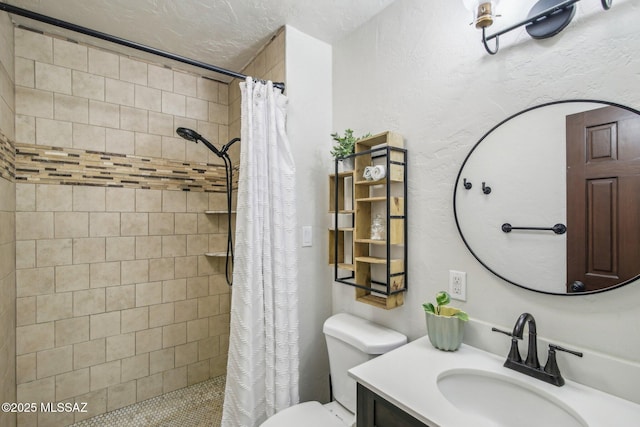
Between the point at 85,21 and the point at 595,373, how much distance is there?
2791 millimetres

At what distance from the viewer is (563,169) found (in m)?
0.97

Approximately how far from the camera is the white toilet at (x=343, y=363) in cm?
131

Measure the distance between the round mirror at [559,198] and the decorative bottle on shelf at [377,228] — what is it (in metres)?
0.40

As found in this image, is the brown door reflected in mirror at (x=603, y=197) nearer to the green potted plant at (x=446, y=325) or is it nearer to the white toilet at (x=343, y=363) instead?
the green potted plant at (x=446, y=325)

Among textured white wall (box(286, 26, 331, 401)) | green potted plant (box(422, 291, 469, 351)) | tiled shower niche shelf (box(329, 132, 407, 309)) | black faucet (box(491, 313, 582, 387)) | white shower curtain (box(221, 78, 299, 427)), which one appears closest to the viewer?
black faucet (box(491, 313, 582, 387))

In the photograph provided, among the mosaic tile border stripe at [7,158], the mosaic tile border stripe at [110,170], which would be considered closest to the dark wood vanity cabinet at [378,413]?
the mosaic tile border stripe at [110,170]

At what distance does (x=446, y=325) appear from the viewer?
1150mm

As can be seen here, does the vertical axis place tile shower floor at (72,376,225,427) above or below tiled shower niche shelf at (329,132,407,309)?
below

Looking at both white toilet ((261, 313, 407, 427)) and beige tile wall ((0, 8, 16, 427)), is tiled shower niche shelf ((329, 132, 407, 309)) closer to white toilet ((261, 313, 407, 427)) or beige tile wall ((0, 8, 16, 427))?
white toilet ((261, 313, 407, 427))

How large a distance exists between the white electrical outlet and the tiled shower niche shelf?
23 cm

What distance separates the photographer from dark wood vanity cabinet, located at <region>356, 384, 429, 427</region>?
872 millimetres

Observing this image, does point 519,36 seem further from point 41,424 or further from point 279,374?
point 41,424

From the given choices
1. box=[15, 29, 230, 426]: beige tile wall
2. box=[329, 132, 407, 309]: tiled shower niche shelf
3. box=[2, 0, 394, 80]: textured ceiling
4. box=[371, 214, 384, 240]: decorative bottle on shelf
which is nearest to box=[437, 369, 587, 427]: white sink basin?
box=[329, 132, 407, 309]: tiled shower niche shelf

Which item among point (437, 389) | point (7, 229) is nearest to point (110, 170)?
point (7, 229)
